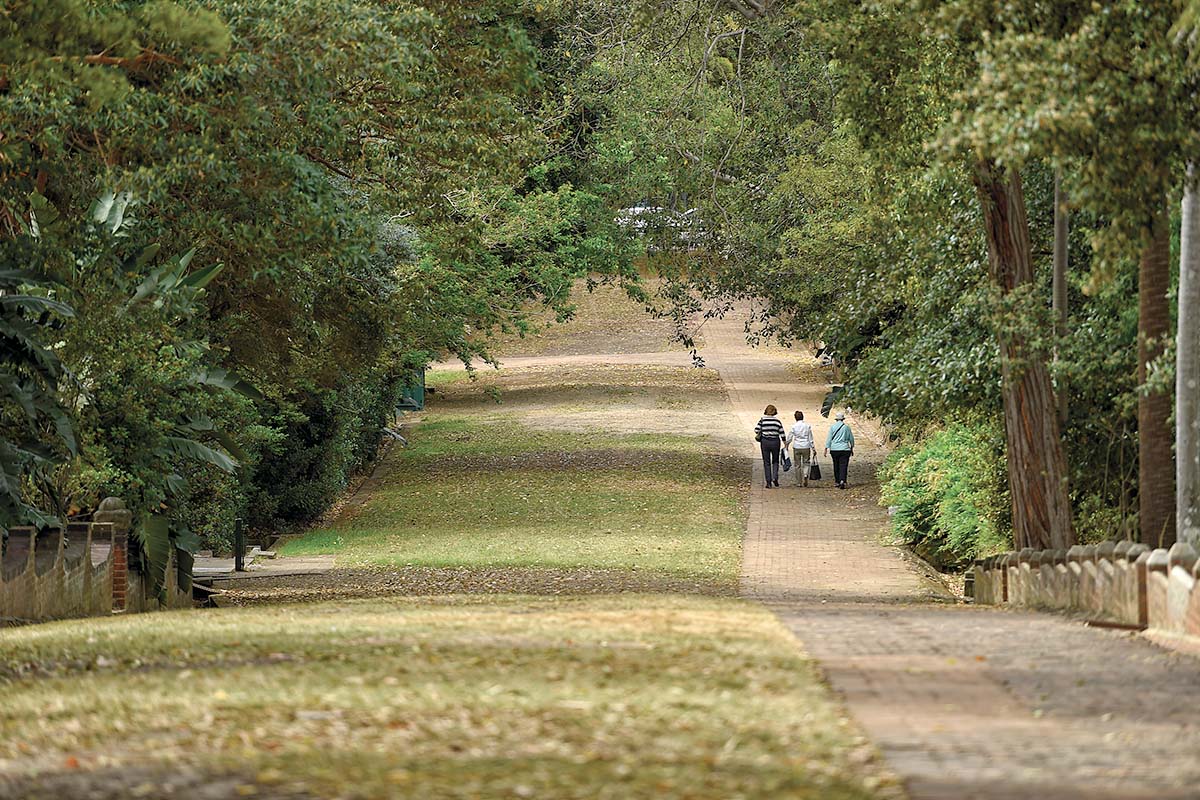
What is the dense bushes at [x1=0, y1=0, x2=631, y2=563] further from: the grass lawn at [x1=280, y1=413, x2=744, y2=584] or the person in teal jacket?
the person in teal jacket

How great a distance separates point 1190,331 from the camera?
15.3 metres

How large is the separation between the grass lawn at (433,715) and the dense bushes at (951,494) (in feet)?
43.5

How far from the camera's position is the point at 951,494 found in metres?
27.4

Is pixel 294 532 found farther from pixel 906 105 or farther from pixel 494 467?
pixel 906 105

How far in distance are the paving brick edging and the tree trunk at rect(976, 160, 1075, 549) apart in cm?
69

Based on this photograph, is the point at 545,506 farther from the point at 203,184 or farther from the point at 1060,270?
the point at 203,184

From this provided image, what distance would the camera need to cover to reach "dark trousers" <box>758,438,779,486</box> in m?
36.7

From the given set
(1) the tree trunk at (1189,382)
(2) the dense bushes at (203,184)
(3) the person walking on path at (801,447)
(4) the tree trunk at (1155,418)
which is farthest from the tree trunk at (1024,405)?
(3) the person walking on path at (801,447)

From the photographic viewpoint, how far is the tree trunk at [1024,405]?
19938 mm

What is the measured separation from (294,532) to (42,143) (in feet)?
60.4

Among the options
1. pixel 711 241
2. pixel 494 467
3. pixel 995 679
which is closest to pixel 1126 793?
pixel 995 679

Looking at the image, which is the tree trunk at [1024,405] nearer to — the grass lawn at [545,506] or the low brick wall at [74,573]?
the grass lawn at [545,506]

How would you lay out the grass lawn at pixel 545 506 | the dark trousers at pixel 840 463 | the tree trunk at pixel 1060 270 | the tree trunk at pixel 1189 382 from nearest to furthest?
the tree trunk at pixel 1189 382, the tree trunk at pixel 1060 270, the grass lawn at pixel 545 506, the dark trousers at pixel 840 463

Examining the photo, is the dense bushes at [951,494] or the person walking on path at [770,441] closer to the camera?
the dense bushes at [951,494]
